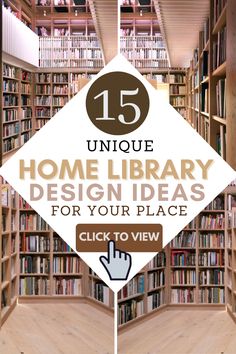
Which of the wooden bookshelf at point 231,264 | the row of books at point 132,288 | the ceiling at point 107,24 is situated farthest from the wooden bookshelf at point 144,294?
the ceiling at point 107,24

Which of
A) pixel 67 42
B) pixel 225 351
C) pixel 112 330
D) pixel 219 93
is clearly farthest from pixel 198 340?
pixel 67 42

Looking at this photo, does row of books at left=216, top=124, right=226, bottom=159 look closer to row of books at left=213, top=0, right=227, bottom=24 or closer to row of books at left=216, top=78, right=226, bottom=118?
row of books at left=216, top=78, right=226, bottom=118

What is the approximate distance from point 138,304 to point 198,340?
28 centimetres

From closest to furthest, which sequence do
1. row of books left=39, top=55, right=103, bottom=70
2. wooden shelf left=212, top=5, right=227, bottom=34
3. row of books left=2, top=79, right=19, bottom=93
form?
row of books left=2, top=79, right=19, bottom=93 → row of books left=39, top=55, right=103, bottom=70 → wooden shelf left=212, top=5, right=227, bottom=34

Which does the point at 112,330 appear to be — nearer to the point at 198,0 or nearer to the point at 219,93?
the point at 219,93

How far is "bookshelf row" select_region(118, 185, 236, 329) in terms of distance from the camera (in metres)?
3.74

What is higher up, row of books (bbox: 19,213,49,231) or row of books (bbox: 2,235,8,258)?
row of books (bbox: 19,213,49,231)

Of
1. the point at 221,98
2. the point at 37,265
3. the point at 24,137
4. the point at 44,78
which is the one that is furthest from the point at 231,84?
the point at 37,265

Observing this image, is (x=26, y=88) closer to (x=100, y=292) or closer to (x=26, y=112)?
(x=26, y=112)

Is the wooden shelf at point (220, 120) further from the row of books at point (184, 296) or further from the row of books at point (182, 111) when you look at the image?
the row of books at point (184, 296)

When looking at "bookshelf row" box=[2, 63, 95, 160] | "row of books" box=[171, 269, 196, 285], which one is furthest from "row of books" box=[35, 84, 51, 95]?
"row of books" box=[171, 269, 196, 285]

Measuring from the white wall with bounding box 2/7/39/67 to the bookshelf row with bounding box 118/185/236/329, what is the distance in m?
0.94

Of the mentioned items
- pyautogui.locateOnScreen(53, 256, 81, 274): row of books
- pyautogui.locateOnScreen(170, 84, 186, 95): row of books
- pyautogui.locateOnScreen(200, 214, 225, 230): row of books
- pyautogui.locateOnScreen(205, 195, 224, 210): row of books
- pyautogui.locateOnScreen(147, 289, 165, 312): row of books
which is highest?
pyautogui.locateOnScreen(170, 84, 186, 95): row of books
